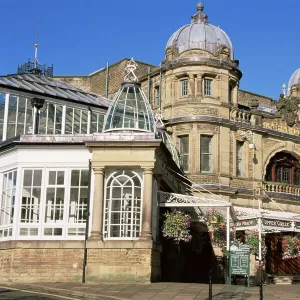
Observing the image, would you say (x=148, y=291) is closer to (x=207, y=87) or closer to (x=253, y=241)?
(x=253, y=241)

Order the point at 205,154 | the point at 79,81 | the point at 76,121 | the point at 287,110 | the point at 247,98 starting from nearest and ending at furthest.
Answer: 1. the point at 76,121
2. the point at 205,154
3. the point at 287,110
4. the point at 79,81
5. the point at 247,98

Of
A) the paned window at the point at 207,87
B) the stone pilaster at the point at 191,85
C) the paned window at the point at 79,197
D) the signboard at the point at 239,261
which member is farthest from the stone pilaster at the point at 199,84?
the signboard at the point at 239,261

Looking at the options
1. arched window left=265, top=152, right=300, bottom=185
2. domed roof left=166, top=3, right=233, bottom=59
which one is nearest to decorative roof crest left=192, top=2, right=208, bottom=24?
domed roof left=166, top=3, right=233, bottom=59

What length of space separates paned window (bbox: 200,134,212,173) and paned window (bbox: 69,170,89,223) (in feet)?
42.7

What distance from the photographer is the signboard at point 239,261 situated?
69.6ft

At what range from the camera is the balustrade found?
118ft

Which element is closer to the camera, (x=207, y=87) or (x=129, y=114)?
(x=129, y=114)

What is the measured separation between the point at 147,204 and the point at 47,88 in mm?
14144

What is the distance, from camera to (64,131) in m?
30.5

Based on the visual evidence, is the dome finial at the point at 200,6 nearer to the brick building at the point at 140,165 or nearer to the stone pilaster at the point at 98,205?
the brick building at the point at 140,165

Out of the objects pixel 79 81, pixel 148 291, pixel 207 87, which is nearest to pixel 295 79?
pixel 207 87

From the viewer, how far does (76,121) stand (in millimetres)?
31422

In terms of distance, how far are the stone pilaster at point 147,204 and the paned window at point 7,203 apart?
506 centimetres

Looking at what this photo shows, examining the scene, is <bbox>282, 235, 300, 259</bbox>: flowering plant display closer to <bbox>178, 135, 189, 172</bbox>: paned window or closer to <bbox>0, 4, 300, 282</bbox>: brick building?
<bbox>0, 4, 300, 282</bbox>: brick building
